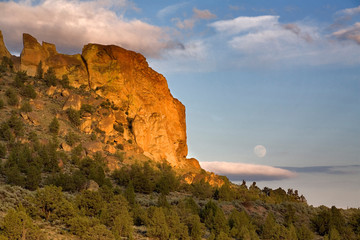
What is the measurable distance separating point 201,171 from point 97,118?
3181 centimetres

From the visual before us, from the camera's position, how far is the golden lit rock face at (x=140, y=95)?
106 meters

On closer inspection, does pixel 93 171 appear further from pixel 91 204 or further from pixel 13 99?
pixel 13 99

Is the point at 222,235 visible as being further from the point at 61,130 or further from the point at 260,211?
the point at 61,130

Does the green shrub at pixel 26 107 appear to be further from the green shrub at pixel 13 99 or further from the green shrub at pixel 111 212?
the green shrub at pixel 111 212

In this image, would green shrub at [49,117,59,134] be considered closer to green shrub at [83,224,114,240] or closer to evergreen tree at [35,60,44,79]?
evergreen tree at [35,60,44,79]

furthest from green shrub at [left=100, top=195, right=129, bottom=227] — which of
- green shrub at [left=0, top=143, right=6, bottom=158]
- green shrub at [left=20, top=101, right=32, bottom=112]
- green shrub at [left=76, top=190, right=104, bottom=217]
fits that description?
green shrub at [left=20, top=101, right=32, bottom=112]

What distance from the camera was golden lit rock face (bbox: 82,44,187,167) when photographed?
106 m

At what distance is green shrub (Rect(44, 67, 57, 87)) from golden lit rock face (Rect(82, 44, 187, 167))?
9.97 meters

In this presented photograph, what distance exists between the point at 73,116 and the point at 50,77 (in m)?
15.4

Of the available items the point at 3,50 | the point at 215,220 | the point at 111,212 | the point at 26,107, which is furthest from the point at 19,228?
the point at 3,50

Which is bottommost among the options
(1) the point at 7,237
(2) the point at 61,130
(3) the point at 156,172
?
(1) the point at 7,237

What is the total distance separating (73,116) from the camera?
9138 centimetres

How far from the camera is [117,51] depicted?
115125 millimetres

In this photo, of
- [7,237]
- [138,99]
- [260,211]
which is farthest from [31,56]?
[7,237]
